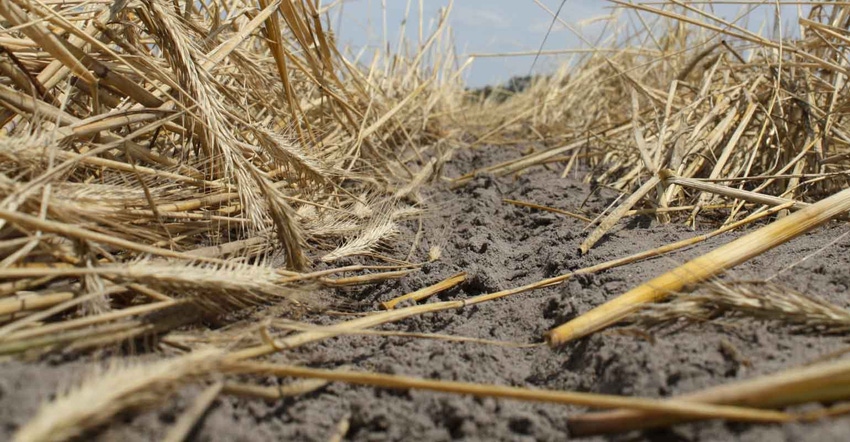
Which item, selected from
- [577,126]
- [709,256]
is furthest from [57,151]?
[577,126]

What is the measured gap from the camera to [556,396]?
78cm

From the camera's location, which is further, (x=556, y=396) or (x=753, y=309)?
(x=753, y=309)

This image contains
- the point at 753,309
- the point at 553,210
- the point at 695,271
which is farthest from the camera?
the point at 553,210

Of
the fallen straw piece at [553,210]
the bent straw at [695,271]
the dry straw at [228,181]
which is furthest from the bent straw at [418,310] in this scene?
the fallen straw piece at [553,210]

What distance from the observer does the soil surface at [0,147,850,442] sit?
77 cm

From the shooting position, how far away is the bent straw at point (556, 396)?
706mm

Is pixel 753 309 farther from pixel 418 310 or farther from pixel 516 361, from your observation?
pixel 418 310

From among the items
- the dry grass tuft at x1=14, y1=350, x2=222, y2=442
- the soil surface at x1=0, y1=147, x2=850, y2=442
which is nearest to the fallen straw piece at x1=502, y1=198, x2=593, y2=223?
the soil surface at x1=0, y1=147, x2=850, y2=442

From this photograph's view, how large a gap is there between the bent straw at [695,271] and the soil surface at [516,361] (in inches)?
1.5

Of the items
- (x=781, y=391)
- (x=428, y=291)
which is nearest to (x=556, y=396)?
(x=781, y=391)

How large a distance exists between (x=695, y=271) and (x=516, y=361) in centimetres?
39

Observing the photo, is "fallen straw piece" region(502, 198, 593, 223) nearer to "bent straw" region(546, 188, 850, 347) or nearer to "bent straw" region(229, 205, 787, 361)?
"bent straw" region(229, 205, 787, 361)

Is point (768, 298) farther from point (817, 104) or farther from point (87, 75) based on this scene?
point (817, 104)

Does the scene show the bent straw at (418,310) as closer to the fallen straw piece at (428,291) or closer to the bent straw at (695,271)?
the fallen straw piece at (428,291)
